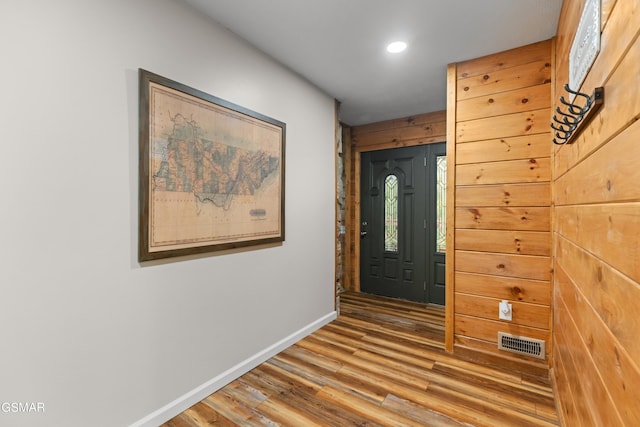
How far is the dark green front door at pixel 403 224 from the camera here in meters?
3.86

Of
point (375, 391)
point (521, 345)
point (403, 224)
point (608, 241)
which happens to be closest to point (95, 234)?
point (375, 391)

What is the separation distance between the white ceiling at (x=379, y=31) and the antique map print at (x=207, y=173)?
0.60 metres

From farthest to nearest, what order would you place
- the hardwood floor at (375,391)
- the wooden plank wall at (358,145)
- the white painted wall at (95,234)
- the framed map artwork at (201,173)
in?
the wooden plank wall at (358,145)
the hardwood floor at (375,391)
the framed map artwork at (201,173)
the white painted wall at (95,234)

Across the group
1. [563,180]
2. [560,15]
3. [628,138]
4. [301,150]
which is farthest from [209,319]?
[560,15]

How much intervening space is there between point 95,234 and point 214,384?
4.08 feet

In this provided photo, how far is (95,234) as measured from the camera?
1.45 metres

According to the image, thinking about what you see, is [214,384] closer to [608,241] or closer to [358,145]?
[608,241]

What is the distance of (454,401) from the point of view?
1905mm

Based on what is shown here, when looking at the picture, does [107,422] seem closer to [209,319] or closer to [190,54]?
[209,319]

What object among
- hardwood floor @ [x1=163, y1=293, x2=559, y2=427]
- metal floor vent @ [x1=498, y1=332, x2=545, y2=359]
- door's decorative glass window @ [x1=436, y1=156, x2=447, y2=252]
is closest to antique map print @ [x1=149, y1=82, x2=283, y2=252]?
hardwood floor @ [x1=163, y1=293, x2=559, y2=427]

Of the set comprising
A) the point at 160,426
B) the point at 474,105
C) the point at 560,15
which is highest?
the point at 560,15

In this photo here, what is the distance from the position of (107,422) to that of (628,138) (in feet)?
7.62

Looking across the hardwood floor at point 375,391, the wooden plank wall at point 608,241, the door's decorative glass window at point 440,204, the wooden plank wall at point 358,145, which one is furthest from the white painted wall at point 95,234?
the door's decorative glass window at point 440,204

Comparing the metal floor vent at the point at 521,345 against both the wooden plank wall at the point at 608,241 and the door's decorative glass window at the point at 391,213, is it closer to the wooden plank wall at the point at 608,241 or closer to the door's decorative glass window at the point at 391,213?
the wooden plank wall at the point at 608,241
